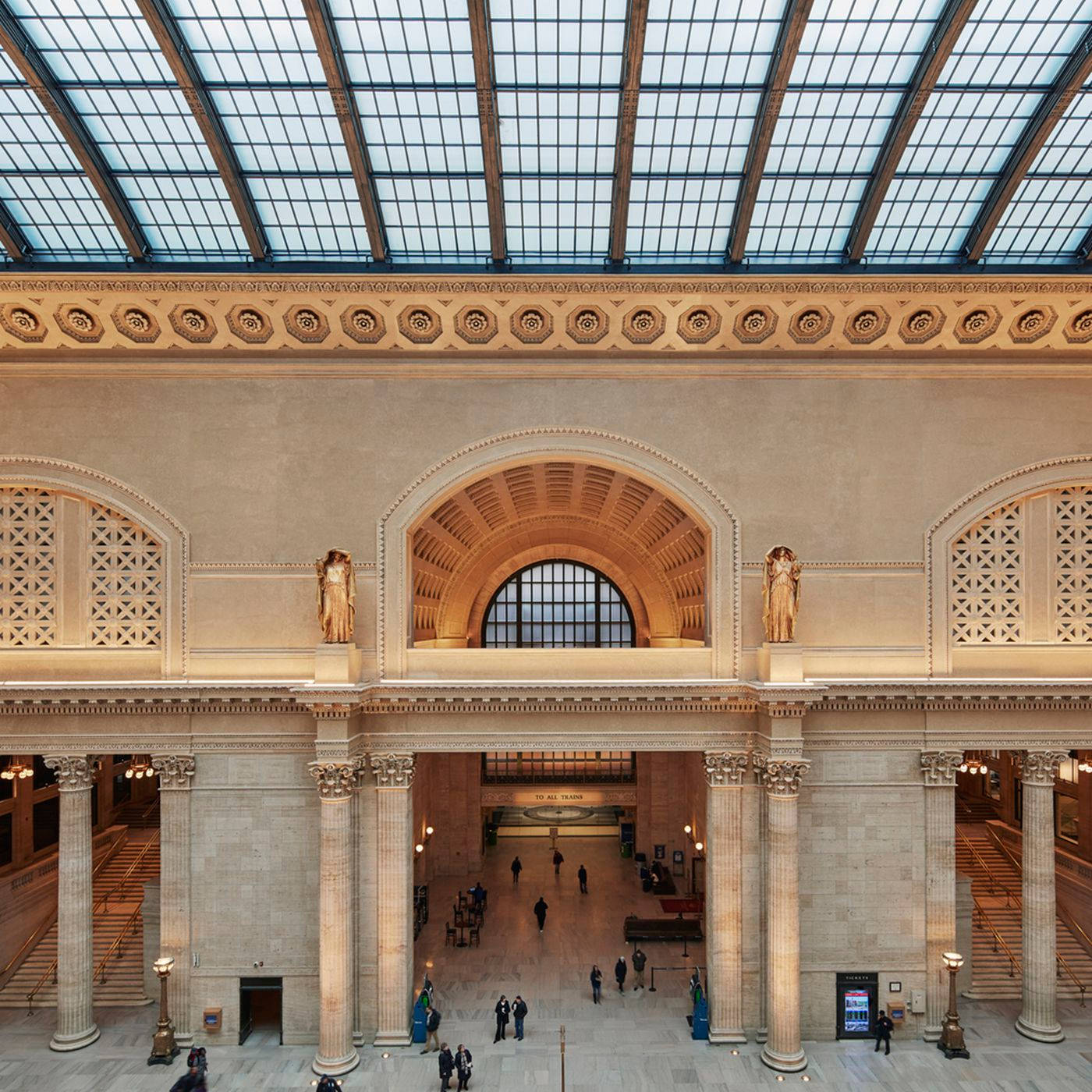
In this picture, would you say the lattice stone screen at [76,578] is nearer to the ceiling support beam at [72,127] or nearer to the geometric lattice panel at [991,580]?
the ceiling support beam at [72,127]

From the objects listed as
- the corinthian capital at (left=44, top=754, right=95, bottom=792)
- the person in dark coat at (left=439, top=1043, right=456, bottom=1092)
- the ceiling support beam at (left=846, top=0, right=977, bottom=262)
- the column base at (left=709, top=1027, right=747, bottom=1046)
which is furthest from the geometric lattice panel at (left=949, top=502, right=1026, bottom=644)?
the corinthian capital at (left=44, top=754, right=95, bottom=792)

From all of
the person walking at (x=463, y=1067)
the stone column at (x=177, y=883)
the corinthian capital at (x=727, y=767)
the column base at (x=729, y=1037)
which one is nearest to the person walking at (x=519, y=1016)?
the person walking at (x=463, y=1067)

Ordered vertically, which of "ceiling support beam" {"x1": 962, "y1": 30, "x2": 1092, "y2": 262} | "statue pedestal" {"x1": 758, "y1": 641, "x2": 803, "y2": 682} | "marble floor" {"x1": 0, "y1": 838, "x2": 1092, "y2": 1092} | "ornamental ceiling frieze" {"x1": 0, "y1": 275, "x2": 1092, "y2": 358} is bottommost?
"marble floor" {"x1": 0, "y1": 838, "x2": 1092, "y2": 1092}

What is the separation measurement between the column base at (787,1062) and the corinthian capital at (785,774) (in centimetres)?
537

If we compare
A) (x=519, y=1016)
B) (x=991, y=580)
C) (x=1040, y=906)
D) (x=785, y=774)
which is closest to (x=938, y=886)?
(x=1040, y=906)

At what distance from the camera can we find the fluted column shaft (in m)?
A: 18.3

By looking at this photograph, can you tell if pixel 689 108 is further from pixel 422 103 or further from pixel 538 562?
pixel 538 562

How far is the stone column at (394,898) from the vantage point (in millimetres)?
17984

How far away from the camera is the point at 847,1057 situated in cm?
1755

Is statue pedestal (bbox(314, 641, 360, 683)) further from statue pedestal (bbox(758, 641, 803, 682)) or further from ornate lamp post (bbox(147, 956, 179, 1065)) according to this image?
statue pedestal (bbox(758, 641, 803, 682))

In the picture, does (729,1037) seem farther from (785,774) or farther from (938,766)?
(938,766)

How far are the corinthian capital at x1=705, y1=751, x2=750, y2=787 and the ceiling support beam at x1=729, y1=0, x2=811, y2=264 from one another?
11.2 m

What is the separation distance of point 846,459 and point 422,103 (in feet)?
39.3

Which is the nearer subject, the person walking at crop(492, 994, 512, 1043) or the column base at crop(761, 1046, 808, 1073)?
the column base at crop(761, 1046, 808, 1073)
